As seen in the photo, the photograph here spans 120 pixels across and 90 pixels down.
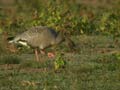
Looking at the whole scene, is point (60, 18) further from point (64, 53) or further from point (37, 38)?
point (37, 38)

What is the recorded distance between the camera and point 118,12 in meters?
18.0

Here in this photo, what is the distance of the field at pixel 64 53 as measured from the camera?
10.4 meters

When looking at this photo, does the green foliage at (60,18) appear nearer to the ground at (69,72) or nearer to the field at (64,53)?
the field at (64,53)

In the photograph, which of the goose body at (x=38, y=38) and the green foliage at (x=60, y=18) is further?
the green foliage at (x=60, y=18)

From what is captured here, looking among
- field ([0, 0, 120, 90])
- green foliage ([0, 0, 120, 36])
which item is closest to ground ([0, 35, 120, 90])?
field ([0, 0, 120, 90])

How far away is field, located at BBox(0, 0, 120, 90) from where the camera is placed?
34.1ft

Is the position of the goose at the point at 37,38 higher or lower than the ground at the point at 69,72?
higher

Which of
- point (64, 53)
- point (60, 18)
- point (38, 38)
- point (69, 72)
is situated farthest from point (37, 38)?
point (60, 18)

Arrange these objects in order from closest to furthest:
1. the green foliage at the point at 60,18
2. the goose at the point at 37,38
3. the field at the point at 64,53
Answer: the field at the point at 64,53 → the goose at the point at 37,38 → the green foliage at the point at 60,18

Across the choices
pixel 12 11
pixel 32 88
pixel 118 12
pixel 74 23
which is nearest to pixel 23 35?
pixel 32 88

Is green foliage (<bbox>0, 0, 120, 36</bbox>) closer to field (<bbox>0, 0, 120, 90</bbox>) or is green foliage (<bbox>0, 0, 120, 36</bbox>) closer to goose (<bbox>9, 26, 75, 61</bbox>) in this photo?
field (<bbox>0, 0, 120, 90</bbox>)

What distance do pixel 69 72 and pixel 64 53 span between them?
7.44 feet

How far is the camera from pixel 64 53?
527 inches

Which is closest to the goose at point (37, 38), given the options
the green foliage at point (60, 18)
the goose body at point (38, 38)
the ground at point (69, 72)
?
the goose body at point (38, 38)
